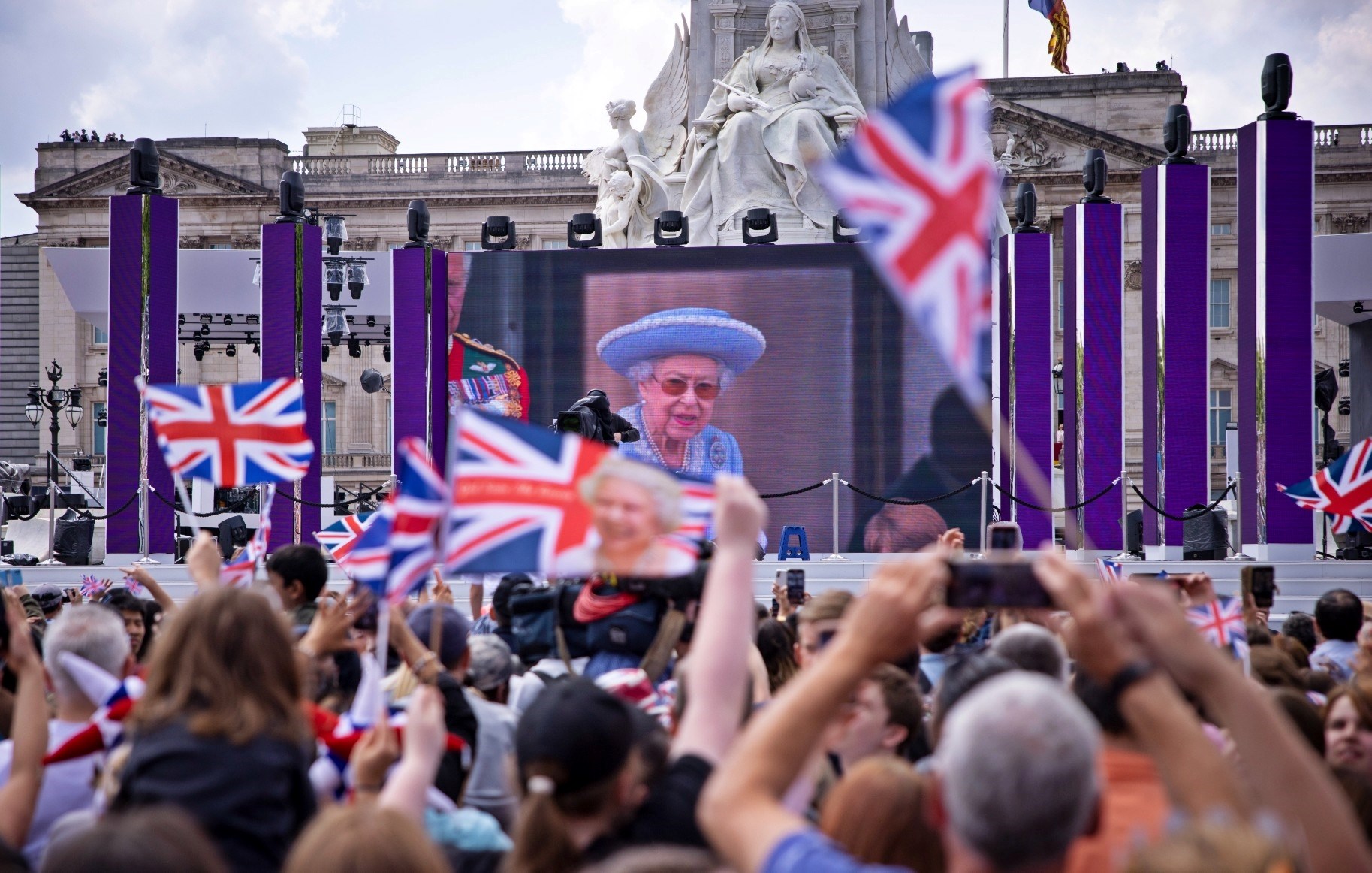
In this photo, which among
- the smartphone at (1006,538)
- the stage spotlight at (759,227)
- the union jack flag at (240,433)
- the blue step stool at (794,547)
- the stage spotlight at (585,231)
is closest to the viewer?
the smartphone at (1006,538)

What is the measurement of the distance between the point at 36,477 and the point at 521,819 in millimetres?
49115

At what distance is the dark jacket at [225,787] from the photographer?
120 inches

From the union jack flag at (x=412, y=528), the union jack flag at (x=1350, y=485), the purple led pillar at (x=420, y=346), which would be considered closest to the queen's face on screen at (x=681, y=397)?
the purple led pillar at (x=420, y=346)

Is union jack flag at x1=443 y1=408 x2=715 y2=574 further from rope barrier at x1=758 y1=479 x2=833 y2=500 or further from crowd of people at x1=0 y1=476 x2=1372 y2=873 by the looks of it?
rope barrier at x1=758 y1=479 x2=833 y2=500

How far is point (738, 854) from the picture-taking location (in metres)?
2.42

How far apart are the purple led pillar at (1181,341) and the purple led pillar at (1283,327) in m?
1.27

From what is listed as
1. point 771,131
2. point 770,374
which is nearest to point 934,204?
point 770,374

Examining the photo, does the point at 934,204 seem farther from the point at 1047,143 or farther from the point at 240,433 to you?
the point at 1047,143

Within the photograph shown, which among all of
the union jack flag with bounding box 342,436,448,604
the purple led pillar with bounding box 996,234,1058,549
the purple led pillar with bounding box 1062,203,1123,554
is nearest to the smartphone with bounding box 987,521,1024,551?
the union jack flag with bounding box 342,436,448,604

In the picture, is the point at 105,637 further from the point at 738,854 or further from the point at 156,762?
the point at 738,854

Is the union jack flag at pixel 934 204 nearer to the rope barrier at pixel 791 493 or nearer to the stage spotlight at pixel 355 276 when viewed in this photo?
the rope barrier at pixel 791 493

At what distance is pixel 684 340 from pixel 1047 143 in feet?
104

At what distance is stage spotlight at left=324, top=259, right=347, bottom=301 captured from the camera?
2356 cm

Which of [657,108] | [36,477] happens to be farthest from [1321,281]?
[36,477]
